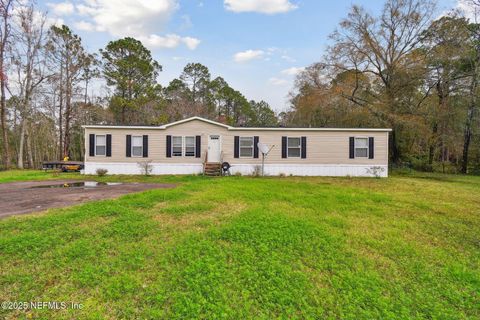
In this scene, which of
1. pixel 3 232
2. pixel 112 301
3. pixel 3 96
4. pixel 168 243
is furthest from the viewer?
pixel 3 96

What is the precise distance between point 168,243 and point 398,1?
20971mm

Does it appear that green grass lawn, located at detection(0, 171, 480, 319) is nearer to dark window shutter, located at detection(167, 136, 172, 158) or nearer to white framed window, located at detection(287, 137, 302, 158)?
dark window shutter, located at detection(167, 136, 172, 158)

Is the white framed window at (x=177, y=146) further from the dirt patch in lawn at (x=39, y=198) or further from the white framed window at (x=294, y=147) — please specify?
the white framed window at (x=294, y=147)

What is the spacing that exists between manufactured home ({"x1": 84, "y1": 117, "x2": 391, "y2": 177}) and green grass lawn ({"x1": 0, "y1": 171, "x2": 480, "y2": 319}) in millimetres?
7548

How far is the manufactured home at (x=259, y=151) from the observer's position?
1281cm

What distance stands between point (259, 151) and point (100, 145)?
9009 millimetres

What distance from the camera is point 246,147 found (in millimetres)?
12984

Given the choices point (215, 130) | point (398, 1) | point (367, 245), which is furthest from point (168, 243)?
point (398, 1)

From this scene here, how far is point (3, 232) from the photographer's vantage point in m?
3.89

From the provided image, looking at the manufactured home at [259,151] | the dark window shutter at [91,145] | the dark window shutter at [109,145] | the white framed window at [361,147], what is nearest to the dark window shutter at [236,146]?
the manufactured home at [259,151]

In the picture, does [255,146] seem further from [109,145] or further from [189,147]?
[109,145]

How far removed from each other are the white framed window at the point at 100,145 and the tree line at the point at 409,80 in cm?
1466

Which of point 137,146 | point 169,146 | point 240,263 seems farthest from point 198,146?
point 240,263

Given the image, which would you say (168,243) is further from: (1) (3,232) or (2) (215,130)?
(2) (215,130)
